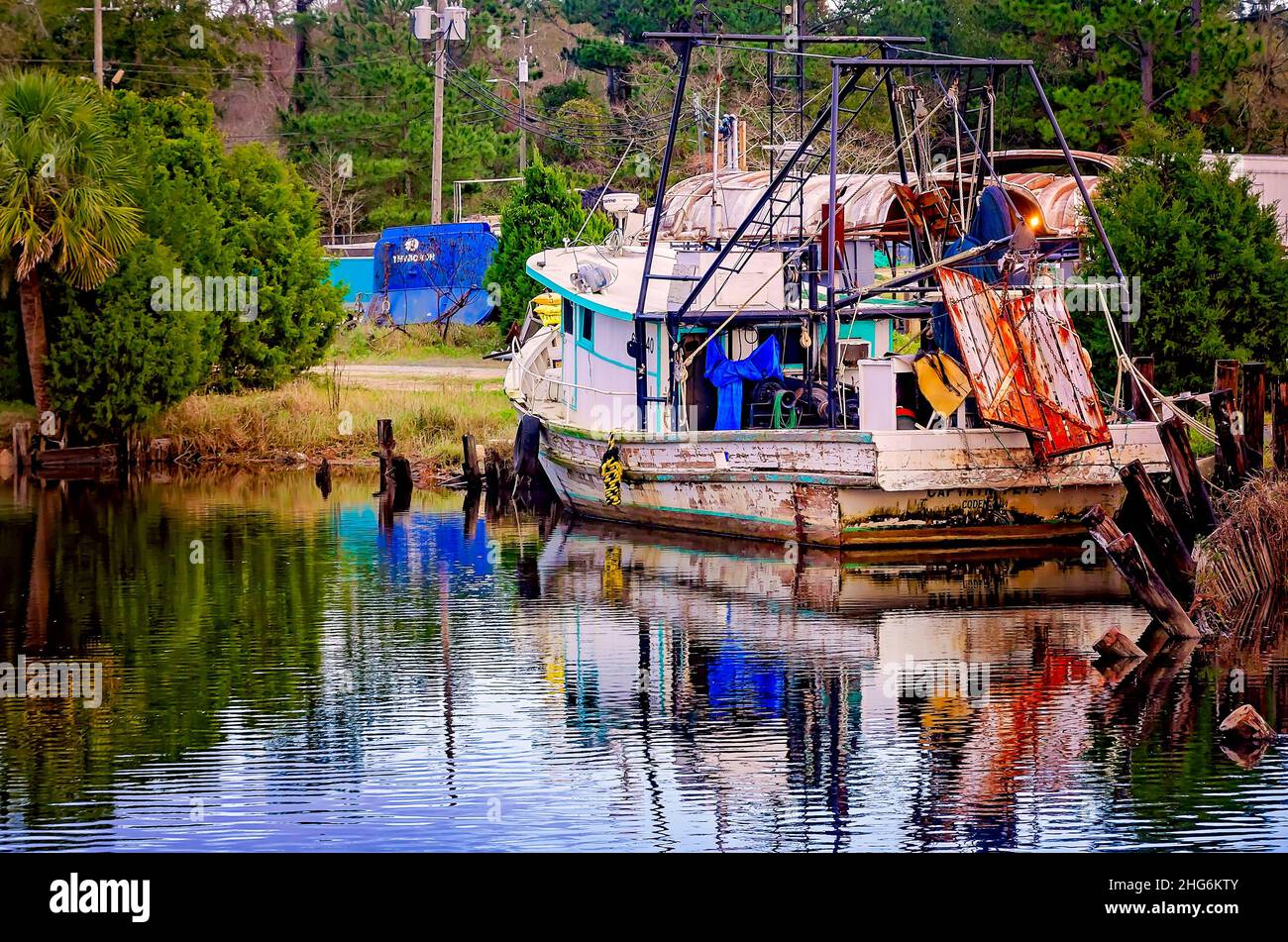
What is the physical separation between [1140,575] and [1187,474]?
2878 mm

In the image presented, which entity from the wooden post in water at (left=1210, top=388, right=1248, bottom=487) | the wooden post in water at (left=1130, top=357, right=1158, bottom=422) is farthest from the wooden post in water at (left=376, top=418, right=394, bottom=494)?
the wooden post in water at (left=1210, top=388, right=1248, bottom=487)

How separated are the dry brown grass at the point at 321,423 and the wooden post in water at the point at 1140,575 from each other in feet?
68.7

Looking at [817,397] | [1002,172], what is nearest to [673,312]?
[817,397]

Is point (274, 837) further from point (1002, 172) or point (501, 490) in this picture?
point (1002, 172)

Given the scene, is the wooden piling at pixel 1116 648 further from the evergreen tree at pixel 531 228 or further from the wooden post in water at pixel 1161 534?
the evergreen tree at pixel 531 228

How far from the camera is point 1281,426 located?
22.9 metres

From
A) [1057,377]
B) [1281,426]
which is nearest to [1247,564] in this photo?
[1281,426]

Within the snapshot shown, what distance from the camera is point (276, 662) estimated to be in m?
21.0

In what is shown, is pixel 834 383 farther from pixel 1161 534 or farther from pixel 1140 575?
pixel 1140 575

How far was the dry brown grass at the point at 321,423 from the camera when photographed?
133 ft

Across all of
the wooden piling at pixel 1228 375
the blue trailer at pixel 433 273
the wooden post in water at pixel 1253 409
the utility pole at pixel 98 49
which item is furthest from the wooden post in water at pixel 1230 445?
the blue trailer at pixel 433 273

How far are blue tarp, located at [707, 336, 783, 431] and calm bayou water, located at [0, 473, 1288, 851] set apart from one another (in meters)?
1.92
